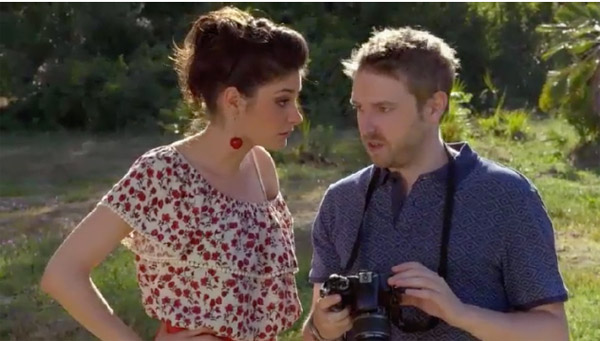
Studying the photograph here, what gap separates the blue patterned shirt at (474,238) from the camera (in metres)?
2.38

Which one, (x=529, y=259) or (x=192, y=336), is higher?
(x=529, y=259)

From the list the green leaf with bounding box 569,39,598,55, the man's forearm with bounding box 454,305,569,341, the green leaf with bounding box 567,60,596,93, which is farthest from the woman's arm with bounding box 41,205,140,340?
the green leaf with bounding box 569,39,598,55

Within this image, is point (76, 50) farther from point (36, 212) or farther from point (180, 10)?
point (36, 212)

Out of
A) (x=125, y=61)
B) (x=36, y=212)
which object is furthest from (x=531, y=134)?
(x=36, y=212)

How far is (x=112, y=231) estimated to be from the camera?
106 inches

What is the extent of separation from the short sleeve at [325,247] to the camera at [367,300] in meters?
0.21

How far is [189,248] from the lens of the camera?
275cm

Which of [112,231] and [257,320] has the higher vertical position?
[112,231]

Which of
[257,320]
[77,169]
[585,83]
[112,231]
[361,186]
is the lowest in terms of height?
[77,169]

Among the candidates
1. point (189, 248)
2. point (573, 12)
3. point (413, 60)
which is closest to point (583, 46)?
point (573, 12)

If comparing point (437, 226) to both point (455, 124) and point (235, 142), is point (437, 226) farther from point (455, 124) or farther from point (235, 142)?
point (455, 124)

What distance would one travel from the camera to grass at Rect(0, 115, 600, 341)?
631 cm

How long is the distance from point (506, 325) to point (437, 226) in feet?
0.86

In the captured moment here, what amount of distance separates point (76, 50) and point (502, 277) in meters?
14.4
